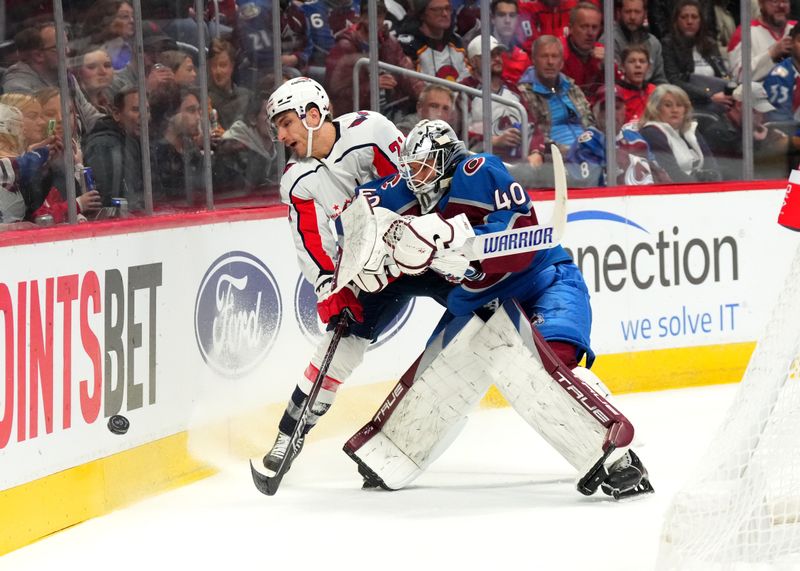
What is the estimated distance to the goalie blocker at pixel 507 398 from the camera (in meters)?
3.77

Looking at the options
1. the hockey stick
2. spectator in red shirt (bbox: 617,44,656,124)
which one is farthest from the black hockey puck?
spectator in red shirt (bbox: 617,44,656,124)

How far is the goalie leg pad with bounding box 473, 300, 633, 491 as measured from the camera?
375cm

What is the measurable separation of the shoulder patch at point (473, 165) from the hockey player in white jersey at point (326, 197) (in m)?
0.46

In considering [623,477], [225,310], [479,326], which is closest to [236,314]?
[225,310]

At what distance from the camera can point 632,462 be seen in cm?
381

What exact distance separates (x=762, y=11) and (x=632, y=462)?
3387mm

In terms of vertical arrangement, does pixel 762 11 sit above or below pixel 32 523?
above

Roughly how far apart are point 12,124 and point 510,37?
9.05 ft

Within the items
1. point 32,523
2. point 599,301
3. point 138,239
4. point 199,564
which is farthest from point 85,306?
point 599,301

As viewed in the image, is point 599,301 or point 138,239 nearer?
point 138,239

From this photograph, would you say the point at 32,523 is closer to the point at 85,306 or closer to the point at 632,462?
the point at 85,306

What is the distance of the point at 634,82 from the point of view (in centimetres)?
628

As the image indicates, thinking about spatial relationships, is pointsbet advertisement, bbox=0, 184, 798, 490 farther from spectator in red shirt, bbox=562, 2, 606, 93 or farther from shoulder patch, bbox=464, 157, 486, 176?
shoulder patch, bbox=464, 157, 486, 176

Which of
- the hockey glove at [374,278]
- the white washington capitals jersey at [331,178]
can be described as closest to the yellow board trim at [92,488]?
the white washington capitals jersey at [331,178]
